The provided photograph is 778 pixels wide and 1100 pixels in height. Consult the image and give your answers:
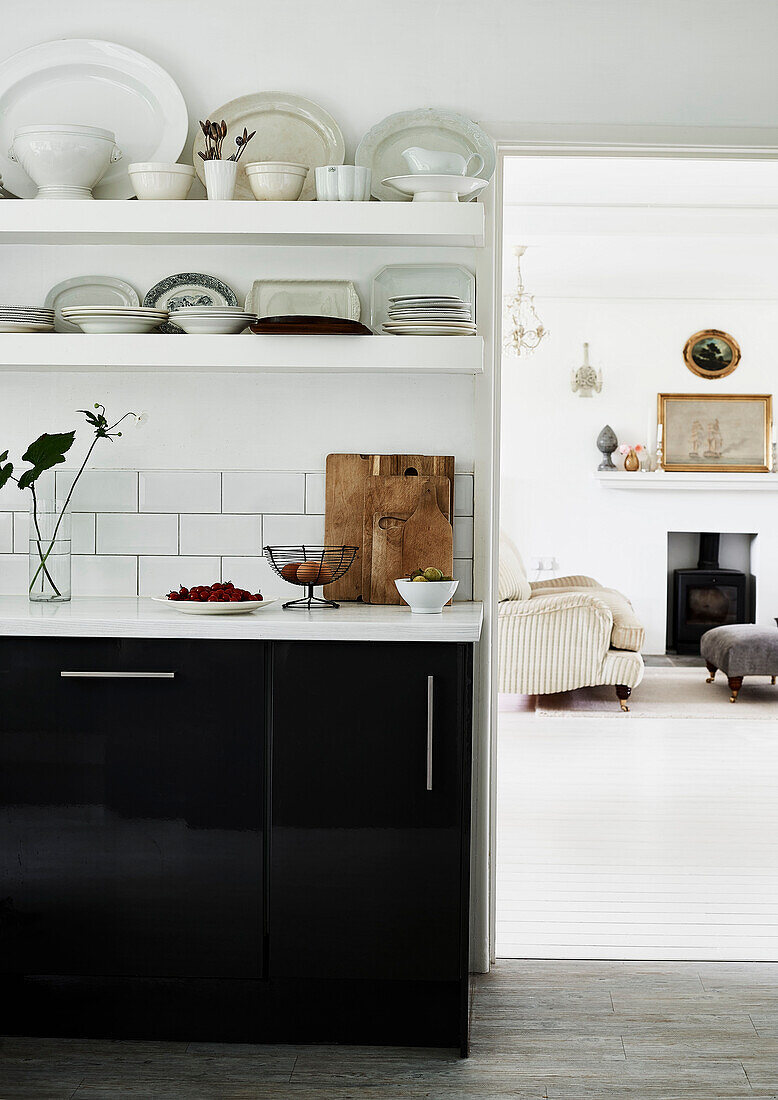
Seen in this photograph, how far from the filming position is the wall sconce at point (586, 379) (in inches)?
337

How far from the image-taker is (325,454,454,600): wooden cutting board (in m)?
2.84

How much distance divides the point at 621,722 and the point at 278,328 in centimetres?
425

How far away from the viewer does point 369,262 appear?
2838 millimetres

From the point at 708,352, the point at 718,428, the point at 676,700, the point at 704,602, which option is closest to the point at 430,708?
the point at 676,700

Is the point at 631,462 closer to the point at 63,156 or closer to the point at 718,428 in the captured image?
the point at 718,428

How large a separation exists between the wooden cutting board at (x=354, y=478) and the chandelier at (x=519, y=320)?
14.2ft

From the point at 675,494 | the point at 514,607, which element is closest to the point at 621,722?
the point at 514,607

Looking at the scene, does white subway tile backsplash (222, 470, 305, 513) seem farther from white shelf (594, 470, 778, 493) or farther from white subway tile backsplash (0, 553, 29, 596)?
white shelf (594, 470, 778, 493)

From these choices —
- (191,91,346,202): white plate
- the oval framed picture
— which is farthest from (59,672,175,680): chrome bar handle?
the oval framed picture

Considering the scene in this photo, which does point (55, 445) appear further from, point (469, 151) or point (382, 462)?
point (469, 151)

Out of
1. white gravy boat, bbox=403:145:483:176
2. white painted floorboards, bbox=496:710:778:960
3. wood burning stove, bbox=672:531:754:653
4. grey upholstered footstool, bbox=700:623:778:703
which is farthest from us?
wood burning stove, bbox=672:531:754:653

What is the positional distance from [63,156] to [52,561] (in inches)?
39.2

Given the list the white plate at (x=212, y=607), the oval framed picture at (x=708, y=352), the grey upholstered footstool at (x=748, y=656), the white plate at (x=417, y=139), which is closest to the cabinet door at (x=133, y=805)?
the white plate at (x=212, y=607)

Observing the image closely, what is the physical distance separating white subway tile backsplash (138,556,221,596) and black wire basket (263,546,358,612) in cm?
27
